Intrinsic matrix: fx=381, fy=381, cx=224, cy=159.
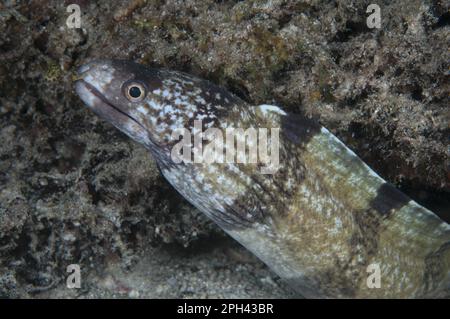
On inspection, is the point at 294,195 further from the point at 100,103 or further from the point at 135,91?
the point at 100,103

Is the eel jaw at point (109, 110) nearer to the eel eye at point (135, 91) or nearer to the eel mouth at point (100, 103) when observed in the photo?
the eel mouth at point (100, 103)

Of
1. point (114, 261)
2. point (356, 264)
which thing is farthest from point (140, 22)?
point (356, 264)

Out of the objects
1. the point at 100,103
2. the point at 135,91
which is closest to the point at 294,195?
the point at 135,91

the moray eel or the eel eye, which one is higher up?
the eel eye

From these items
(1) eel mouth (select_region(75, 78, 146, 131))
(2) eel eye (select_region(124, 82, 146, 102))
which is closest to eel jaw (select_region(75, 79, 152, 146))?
(1) eel mouth (select_region(75, 78, 146, 131))

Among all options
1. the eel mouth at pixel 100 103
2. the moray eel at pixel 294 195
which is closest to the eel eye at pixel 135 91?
the moray eel at pixel 294 195

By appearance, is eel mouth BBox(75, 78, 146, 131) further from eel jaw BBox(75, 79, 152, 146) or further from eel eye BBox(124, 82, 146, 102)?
eel eye BBox(124, 82, 146, 102)

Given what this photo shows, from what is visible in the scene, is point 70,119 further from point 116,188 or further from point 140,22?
point 140,22
